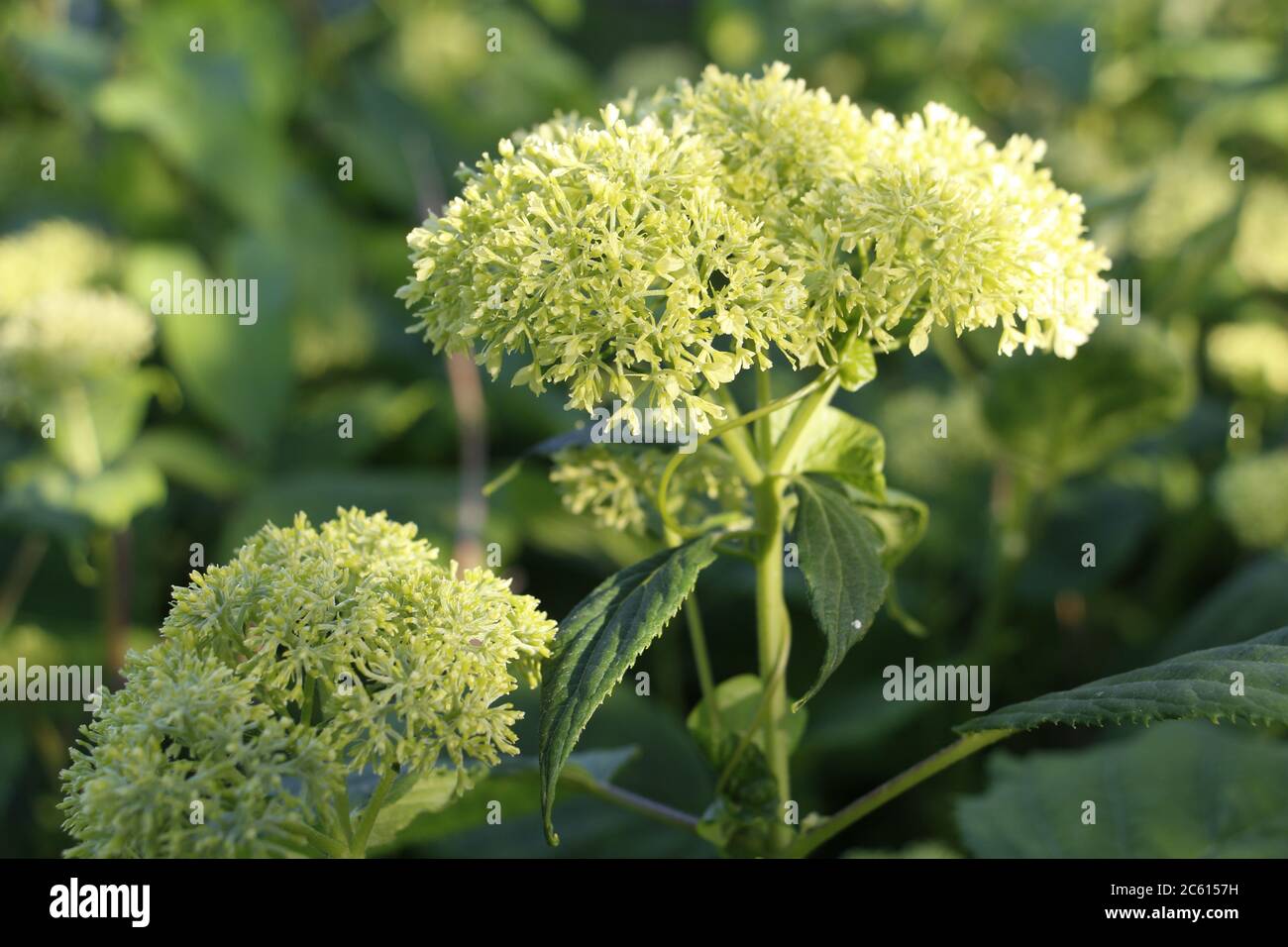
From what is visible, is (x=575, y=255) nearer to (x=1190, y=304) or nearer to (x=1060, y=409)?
(x=1060, y=409)

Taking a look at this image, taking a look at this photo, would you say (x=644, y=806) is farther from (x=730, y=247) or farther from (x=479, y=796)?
(x=730, y=247)

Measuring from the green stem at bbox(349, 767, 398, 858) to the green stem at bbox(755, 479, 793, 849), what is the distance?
259mm

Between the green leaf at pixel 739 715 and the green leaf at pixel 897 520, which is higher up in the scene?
the green leaf at pixel 897 520

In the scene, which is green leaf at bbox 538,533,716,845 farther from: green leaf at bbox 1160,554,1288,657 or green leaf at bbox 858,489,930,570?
green leaf at bbox 1160,554,1288,657

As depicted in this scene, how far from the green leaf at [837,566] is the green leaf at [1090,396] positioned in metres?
0.87

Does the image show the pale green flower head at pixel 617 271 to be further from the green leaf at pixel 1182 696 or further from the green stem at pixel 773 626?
the green leaf at pixel 1182 696

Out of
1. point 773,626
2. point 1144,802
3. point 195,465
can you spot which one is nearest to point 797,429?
point 773,626

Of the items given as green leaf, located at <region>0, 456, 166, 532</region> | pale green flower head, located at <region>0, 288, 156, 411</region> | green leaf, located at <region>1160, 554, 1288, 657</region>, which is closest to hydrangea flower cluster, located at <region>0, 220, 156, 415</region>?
pale green flower head, located at <region>0, 288, 156, 411</region>

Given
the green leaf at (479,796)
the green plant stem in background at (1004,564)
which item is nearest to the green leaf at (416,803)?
the green leaf at (479,796)

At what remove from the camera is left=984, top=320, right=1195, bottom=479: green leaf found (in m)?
1.53

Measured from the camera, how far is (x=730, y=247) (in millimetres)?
695

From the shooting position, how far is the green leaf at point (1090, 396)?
1.53 metres

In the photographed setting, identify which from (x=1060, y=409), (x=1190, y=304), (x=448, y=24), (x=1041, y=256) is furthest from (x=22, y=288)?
(x=1190, y=304)
